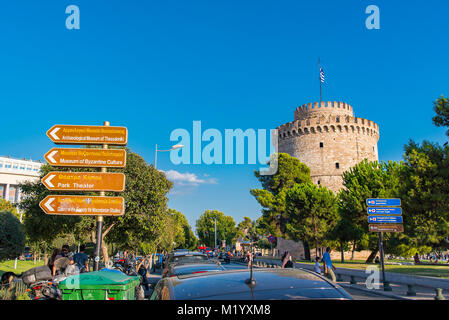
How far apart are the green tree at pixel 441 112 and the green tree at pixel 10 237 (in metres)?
21.4

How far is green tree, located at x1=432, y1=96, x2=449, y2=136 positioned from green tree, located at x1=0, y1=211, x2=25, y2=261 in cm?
2142

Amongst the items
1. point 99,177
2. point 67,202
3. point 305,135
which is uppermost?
point 305,135

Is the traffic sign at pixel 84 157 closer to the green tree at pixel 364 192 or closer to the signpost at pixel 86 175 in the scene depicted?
the signpost at pixel 86 175

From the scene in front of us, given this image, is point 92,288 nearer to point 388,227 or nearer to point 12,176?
point 388,227

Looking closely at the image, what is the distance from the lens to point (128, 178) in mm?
19500

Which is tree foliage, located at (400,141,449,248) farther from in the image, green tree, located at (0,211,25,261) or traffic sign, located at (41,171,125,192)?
green tree, located at (0,211,25,261)

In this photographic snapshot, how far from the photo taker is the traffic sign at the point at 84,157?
10.2 m

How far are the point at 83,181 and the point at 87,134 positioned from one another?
146 cm

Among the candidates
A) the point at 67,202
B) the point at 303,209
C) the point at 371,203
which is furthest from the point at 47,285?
the point at 303,209

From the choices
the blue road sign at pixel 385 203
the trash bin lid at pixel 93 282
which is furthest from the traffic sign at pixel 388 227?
the trash bin lid at pixel 93 282

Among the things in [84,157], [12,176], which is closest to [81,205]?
[84,157]

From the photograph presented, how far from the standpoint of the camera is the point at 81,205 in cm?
1010
